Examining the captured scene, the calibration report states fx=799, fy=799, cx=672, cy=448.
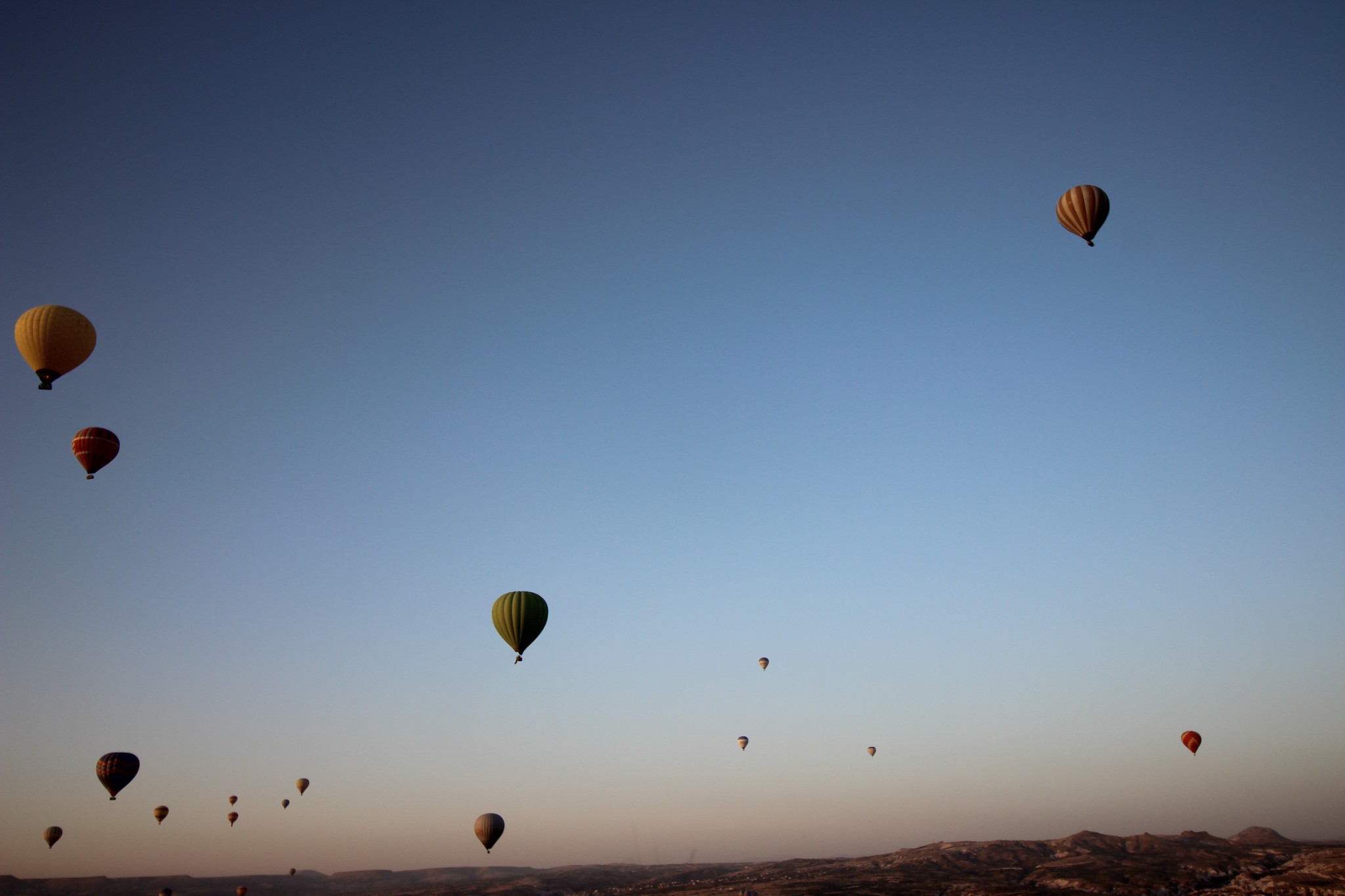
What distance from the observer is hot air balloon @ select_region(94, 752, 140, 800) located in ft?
230

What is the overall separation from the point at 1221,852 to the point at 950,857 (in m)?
55.2

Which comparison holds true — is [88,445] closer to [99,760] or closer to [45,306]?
[45,306]

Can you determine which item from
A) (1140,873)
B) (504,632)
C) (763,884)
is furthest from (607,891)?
(504,632)

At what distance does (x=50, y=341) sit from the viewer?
46.1m

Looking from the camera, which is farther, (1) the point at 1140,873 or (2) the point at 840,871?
(2) the point at 840,871

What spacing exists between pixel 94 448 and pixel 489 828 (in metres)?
51.8

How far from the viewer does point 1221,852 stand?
16812 cm

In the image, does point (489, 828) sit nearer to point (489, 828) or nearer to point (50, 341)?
point (489, 828)

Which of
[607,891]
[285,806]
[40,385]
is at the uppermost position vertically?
[40,385]

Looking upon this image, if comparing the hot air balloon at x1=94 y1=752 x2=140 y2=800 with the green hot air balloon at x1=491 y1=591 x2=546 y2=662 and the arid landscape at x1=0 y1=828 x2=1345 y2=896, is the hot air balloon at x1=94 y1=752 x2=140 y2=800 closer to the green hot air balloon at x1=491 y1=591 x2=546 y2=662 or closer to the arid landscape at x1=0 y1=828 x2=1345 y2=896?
the green hot air balloon at x1=491 y1=591 x2=546 y2=662

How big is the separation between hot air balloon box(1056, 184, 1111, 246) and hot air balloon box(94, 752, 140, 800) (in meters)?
89.5

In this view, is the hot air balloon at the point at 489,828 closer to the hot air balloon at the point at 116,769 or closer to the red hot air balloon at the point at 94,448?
the hot air balloon at the point at 116,769

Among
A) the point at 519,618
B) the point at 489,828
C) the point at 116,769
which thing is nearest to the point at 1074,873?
the point at 489,828

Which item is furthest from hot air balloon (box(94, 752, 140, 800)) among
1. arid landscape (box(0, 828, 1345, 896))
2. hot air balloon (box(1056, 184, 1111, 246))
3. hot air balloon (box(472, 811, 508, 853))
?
arid landscape (box(0, 828, 1345, 896))
